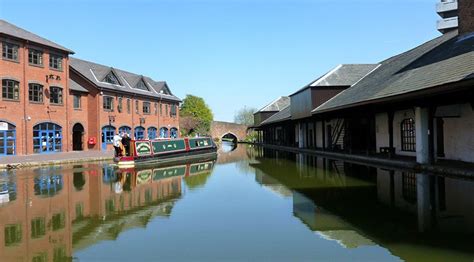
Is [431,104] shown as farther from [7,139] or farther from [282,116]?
[282,116]

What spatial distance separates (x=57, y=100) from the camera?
31984mm

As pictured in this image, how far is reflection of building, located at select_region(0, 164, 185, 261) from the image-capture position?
6530 mm

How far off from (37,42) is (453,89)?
85.5 feet

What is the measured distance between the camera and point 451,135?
54.4 feet

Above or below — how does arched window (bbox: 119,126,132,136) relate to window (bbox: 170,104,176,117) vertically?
below

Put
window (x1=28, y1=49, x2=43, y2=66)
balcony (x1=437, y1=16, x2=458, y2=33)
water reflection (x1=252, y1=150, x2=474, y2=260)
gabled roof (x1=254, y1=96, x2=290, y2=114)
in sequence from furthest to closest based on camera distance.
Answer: balcony (x1=437, y1=16, x2=458, y2=33) < gabled roof (x1=254, y1=96, x2=290, y2=114) < window (x1=28, y1=49, x2=43, y2=66) < water reflection (x1=252, y1=150, x2=474, y2=260)

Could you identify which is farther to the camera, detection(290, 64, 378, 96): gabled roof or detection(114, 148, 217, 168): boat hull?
detection(290, 64, 378, 96): gabled roof

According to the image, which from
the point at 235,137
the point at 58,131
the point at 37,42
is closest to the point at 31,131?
the point at 58,131

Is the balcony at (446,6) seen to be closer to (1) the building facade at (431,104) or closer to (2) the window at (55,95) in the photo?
(1) the building facade at (431,104)

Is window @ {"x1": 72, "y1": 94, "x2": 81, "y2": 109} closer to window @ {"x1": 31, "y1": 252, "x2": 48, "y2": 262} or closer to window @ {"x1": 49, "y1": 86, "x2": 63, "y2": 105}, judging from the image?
window @ {"x1": 49, "y1": 86, "x2": 63, "y2": 105}

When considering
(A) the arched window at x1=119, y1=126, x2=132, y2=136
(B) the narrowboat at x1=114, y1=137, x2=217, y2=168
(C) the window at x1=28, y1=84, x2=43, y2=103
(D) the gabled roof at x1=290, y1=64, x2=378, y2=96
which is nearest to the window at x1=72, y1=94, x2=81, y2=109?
(C) the window at x1=28, y1=84, x2=43, y2=103

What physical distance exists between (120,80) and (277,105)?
73.2 feet

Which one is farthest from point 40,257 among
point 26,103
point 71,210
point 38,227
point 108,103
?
point 108,103

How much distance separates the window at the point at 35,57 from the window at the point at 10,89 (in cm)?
212
